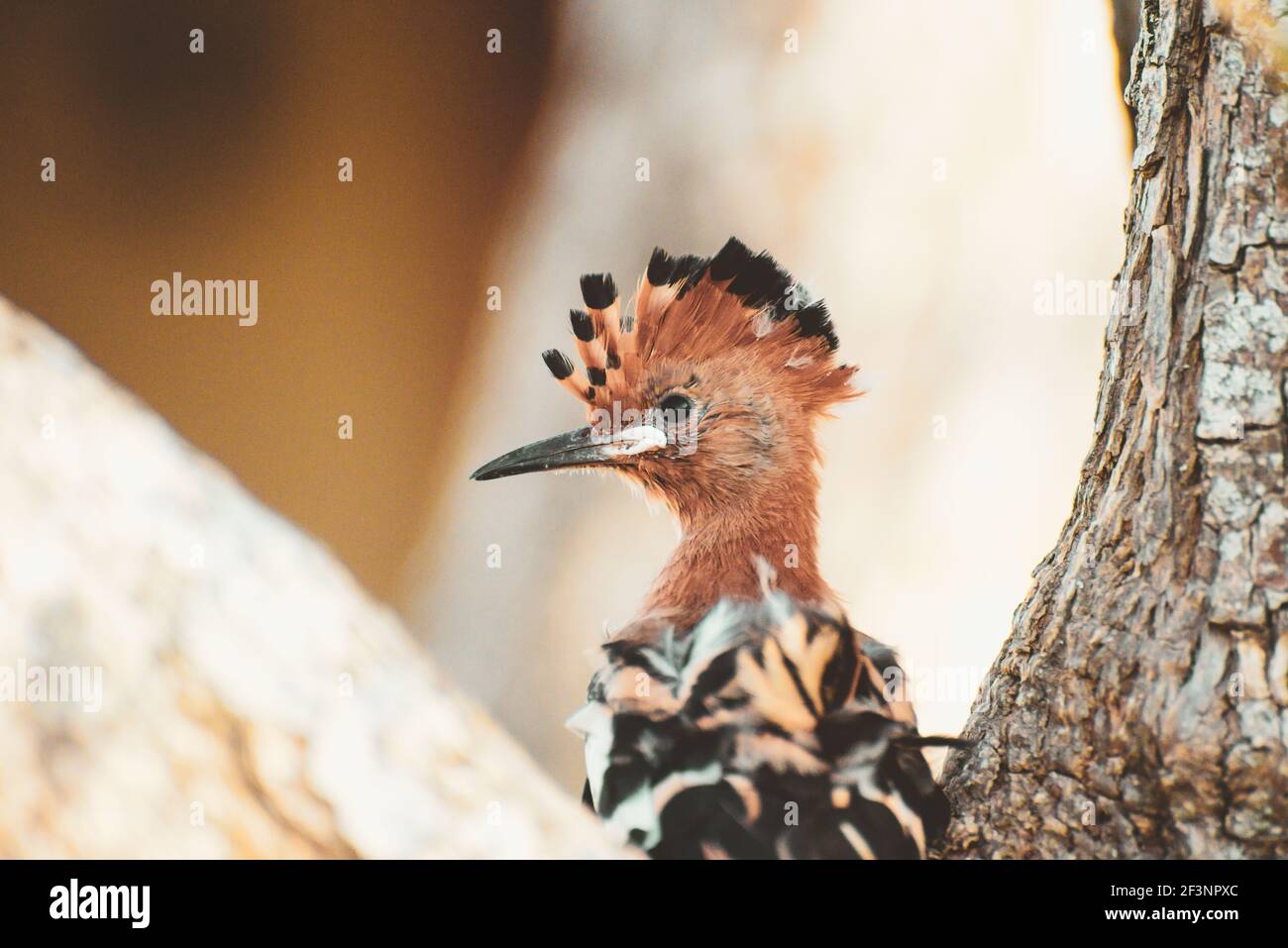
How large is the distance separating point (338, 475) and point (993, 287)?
241cm

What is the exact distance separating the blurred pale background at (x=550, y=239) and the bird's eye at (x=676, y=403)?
138 cm

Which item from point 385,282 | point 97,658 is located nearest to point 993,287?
point 385,282

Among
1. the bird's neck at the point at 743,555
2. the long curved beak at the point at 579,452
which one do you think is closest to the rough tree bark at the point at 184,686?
the bird's neck at the point at 743,555

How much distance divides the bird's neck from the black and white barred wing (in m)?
0.13

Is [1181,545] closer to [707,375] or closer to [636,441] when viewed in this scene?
[707,375]

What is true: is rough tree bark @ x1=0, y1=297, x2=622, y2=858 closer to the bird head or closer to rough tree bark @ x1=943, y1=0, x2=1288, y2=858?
rough tree bark @ x1=943, y1=0, x2=1288, y2=858

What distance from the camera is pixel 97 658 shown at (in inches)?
39.9

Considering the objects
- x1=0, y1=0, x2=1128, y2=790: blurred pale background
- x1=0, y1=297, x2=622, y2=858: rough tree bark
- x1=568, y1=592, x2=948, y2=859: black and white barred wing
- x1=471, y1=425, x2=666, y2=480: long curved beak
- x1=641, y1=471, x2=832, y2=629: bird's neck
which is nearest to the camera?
x1=0, y1=297, x2=622, y2=858: rough tree bark

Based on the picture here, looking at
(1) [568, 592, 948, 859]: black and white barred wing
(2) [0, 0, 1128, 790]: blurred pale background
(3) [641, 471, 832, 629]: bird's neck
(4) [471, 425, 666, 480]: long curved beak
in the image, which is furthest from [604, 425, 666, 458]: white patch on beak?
(2) [0, 0, 1128, 790]: blurred pale background

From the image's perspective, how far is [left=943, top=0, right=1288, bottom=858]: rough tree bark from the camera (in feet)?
3.94

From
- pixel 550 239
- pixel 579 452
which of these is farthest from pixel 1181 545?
pixel 550 239

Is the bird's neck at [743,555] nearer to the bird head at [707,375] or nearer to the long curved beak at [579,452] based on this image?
the bird head at [707,375]

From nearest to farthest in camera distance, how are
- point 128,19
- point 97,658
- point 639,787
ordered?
1. point 97,658
2. point 639,787
3. point 128,19

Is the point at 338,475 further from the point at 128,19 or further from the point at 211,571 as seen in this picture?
the point at 211,571
